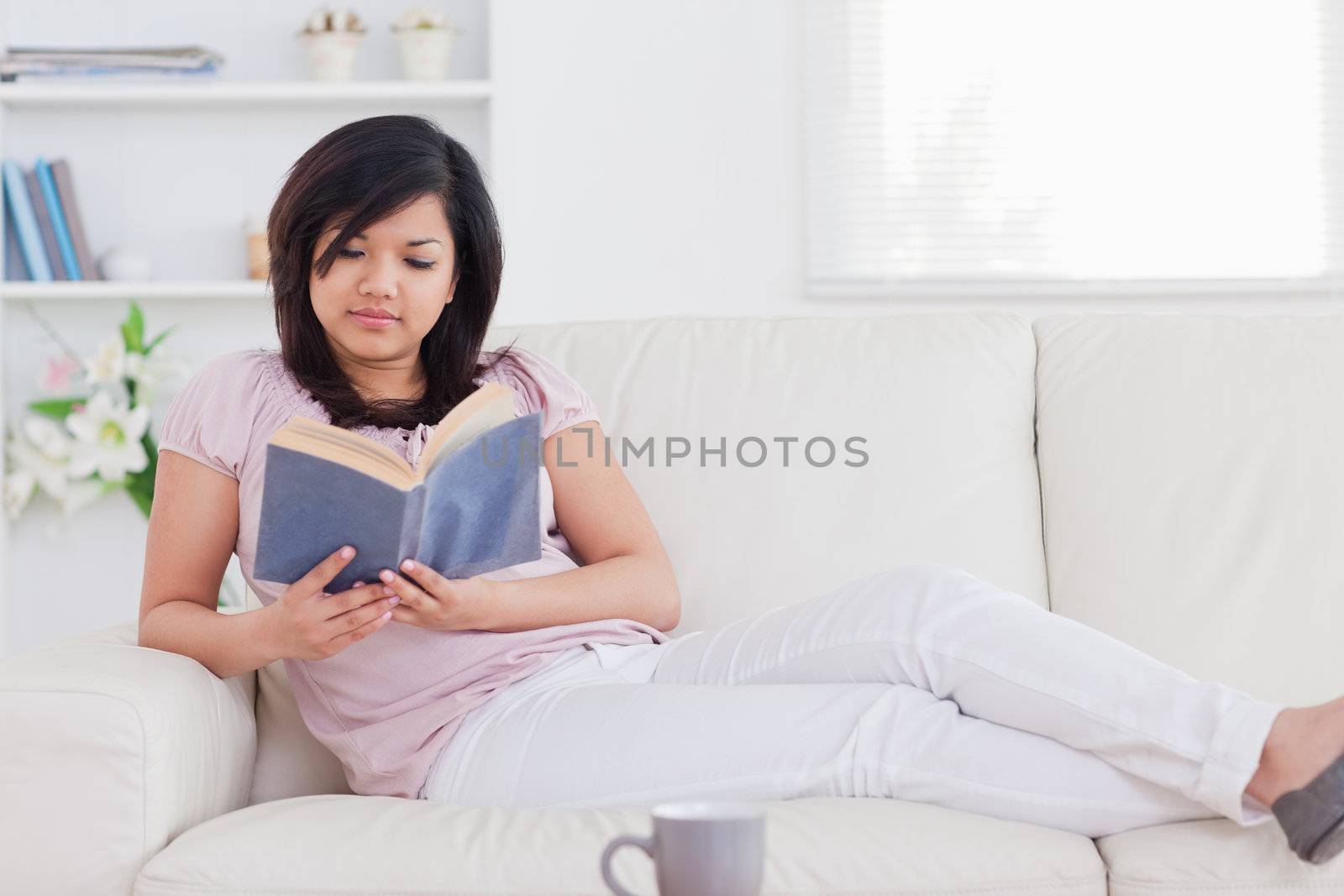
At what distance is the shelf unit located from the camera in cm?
299

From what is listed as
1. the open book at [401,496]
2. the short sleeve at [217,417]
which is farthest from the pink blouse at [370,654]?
the open book at [401,496]

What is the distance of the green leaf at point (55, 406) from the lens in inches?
119

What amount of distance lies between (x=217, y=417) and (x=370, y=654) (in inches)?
11.9

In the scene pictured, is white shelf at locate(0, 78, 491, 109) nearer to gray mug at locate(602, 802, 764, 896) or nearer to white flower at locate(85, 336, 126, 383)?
white flower at locate(85, 336, 126, 383)

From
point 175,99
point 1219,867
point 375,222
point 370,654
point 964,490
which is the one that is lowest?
point 1219,867

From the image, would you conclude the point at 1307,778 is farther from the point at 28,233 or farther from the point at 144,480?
the point at 28,233

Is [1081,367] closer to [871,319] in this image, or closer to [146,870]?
[871,319]

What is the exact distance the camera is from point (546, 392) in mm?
1620

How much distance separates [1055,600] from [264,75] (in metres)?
2.30

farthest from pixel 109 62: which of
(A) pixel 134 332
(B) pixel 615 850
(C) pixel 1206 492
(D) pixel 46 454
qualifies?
(B) pixel 615 850

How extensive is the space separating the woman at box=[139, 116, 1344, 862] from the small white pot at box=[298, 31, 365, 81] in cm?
155

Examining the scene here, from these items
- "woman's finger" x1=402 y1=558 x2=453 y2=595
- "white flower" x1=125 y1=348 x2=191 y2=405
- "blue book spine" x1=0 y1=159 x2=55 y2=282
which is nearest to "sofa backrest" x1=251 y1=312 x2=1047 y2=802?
"woman's finger" x1=402 y1=558 x2=453 y2=595

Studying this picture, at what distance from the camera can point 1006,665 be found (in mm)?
1224

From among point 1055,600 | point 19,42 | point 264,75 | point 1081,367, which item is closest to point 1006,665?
point 1055,600
